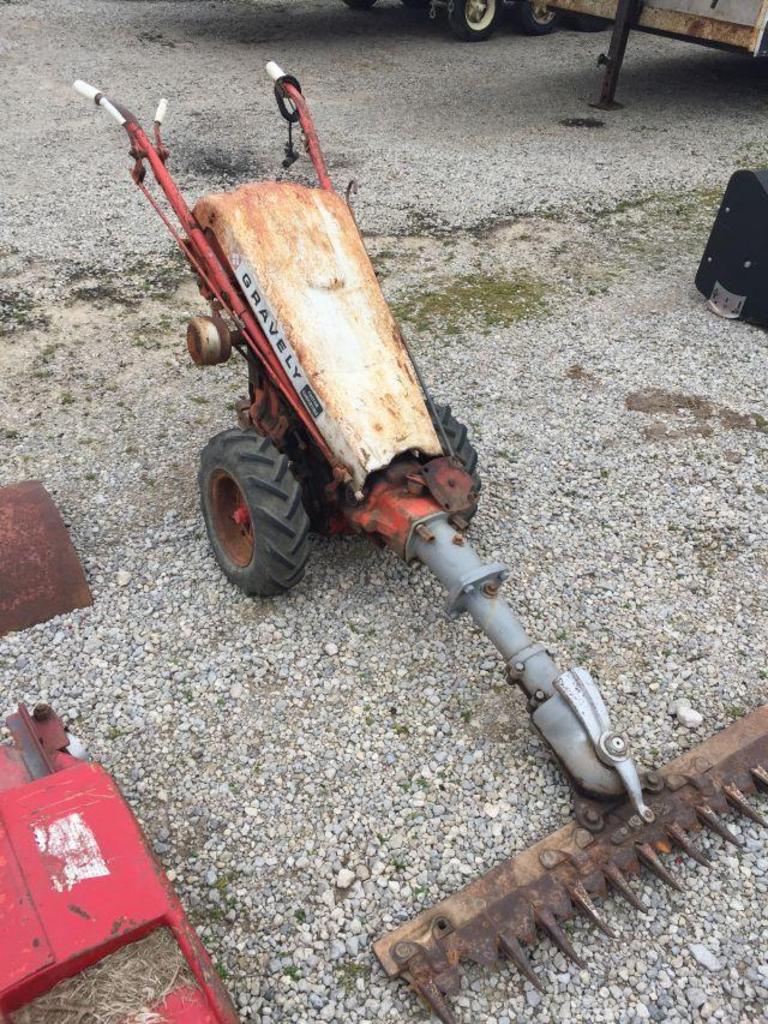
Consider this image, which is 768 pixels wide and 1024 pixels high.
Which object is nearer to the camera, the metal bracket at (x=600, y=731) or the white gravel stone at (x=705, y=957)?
the white gravel stone at (x=705, y=957)

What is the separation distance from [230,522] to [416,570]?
0.91 meters

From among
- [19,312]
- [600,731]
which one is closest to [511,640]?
[600,731]

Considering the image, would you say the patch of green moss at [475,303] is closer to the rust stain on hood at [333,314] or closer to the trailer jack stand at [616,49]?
the rust stain on hood at [333,314]

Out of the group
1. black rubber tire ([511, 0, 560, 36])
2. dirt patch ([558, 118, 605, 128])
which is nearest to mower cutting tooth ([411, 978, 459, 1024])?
dirt patch ([558, 118, 605, 128])

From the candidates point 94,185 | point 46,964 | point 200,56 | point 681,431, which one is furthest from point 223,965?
point 200,56

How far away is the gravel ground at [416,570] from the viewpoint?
266cm

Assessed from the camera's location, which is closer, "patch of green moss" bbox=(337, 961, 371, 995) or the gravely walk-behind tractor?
"patch of green moss" bbox=(337, 961, 371, 995)

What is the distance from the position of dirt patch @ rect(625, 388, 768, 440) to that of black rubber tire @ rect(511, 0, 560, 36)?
33.1ft

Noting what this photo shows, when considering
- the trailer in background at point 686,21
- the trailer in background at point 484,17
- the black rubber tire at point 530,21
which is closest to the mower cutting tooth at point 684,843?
the trailer in background at point 686,21

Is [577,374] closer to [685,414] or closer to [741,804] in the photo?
[685,414]

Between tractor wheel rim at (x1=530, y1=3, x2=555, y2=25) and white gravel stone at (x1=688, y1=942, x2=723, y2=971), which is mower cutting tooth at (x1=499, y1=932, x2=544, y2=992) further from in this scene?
tractor wheel rim at (x1=530, y1=3, x2=555, y2=25)

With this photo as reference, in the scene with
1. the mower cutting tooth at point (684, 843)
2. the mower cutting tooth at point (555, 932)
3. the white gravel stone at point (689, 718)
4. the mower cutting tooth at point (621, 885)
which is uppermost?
the mower cutting tooth at point (684, 843)

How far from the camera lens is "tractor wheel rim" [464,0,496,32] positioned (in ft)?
40.4

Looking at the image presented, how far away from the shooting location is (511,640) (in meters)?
2.94
